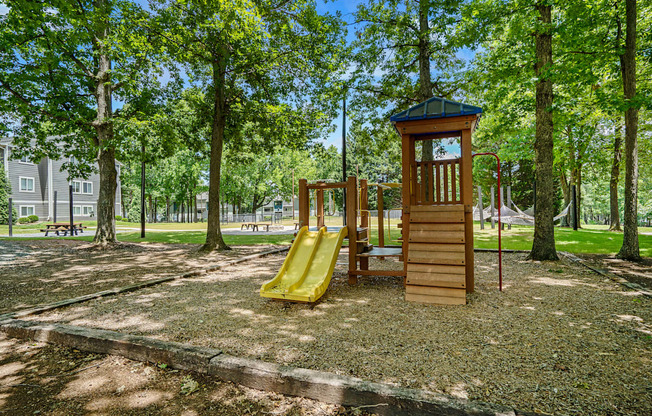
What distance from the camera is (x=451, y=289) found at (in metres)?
4.91

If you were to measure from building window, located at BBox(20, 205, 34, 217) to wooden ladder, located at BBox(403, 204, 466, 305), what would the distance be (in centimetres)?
3668

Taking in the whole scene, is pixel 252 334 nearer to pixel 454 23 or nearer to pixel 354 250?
pixel 354 250

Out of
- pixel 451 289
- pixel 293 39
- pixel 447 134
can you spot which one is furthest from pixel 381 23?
pixel 451 289

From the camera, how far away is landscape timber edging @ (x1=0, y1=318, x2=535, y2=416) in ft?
7.32

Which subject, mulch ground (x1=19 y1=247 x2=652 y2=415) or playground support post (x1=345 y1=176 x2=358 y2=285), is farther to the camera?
playground support post (x1=345 y1=176 x2=358 y2=285)

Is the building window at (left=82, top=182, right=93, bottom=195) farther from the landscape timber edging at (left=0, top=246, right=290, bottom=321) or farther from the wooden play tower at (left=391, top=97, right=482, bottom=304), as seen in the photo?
the wooden play tower at (left=391, top=97, right=482, bottom=304)

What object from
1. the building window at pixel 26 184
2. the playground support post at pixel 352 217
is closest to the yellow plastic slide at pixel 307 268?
the playground support post at pixel 352 217

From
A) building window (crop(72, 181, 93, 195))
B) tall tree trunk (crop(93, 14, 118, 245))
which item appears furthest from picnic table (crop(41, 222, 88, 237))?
building window (crop(72, 181, 93, 195))

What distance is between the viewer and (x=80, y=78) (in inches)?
479

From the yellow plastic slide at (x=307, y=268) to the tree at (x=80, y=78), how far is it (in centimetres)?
790

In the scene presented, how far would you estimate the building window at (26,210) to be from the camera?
2892cm

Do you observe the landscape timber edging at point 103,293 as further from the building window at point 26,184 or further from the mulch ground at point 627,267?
the building window at point 26,184

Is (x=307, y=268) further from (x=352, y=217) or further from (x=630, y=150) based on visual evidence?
(x=630, y=150)

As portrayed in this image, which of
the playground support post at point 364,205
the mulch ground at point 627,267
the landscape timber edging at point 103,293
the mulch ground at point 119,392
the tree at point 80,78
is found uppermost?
the tree at point 80,78
